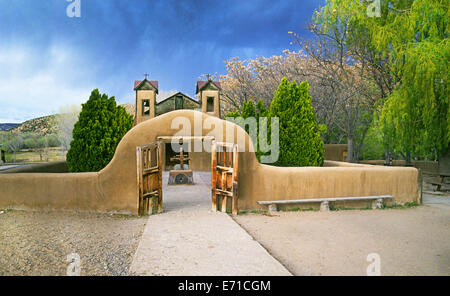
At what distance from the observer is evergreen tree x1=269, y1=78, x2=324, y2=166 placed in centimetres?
1154

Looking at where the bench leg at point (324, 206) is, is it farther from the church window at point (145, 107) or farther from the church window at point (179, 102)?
the church window at point (179, 102)

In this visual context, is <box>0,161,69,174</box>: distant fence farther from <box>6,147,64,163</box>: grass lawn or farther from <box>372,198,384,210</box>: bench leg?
<box>6,147,64,163</box>: grass lawn

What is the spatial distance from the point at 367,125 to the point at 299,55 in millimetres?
8176

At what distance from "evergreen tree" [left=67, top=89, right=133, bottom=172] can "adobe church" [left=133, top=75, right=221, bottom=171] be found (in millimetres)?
10449

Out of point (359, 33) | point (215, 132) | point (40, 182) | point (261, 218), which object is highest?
point (359, 33)

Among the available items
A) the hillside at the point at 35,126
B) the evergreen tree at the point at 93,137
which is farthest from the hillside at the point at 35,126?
the evergreen tree at the point at 93,137

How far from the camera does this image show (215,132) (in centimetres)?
903

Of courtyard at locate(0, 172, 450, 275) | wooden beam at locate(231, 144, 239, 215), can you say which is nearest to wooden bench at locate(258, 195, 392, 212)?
courtyard at locate(0, 172, 450, 275)

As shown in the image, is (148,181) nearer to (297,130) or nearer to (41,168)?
(41,168)

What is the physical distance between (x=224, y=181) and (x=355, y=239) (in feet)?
12.4

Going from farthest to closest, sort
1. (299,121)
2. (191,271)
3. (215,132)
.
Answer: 1. (299,121)
2. (215,132)
3. (191,271)

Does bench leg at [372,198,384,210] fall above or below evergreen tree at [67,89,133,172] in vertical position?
below
